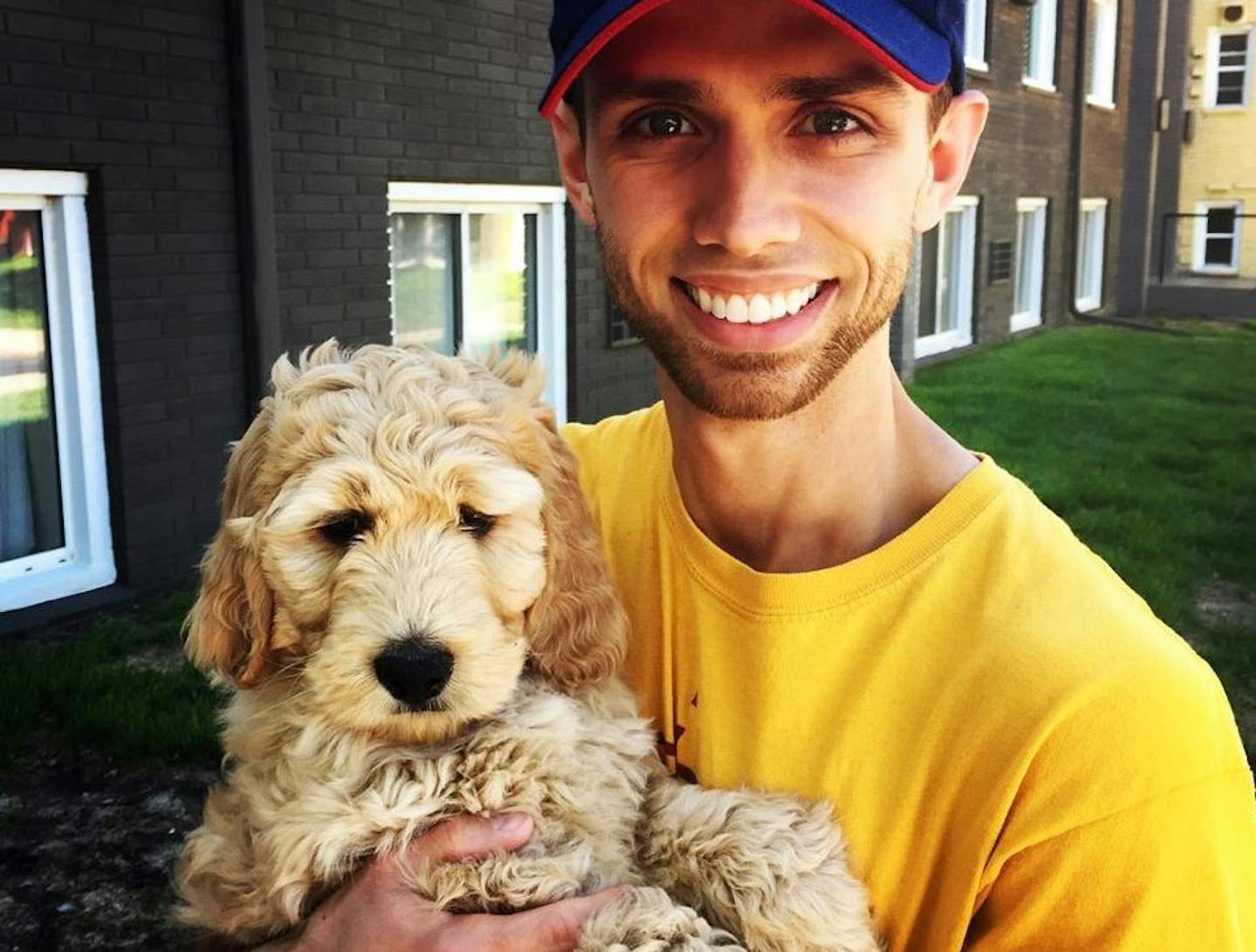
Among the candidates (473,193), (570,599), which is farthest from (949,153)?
(473,193)

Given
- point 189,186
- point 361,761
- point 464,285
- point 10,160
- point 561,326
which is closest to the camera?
point 361,761

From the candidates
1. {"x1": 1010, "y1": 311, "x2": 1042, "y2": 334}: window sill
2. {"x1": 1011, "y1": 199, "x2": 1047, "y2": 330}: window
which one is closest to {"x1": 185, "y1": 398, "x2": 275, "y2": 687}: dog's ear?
{"x1": 1010, "y1": 311, "x2": 1042, "y2": 334}: window sill

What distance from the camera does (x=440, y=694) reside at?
7.59 feet

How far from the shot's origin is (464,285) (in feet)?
33.0

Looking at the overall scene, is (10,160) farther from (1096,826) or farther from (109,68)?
(1096,826)

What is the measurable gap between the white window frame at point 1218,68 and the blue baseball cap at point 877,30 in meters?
41.2

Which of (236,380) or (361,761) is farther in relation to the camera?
(236,380)

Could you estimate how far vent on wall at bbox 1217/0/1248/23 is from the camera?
37.7 metres

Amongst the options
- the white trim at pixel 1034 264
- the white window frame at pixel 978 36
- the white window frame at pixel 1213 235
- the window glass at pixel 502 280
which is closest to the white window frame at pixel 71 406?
the window glass at pixel 502 280

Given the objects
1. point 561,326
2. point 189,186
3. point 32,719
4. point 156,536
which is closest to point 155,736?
point 32,719

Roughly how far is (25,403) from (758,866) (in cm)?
630

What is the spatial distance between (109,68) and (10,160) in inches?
32.0

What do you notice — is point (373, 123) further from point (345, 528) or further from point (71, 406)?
point (345, 528)

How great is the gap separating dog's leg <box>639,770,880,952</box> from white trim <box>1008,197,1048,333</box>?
2277 cm
